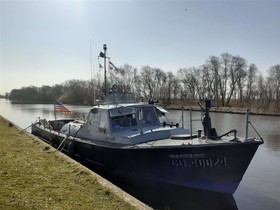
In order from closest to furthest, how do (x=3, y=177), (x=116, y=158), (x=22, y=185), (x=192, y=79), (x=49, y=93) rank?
(x=22, y=185), (x=3, y=177), (x=116, y=158), (x=192, y=79), (x=49, y=93)

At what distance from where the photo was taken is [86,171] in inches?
371

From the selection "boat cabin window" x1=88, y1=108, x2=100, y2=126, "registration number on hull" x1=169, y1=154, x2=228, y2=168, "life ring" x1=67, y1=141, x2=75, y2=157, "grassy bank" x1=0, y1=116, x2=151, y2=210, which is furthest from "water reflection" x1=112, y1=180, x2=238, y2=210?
"life ring" x1=67, y1=141, x2=75, y2=157

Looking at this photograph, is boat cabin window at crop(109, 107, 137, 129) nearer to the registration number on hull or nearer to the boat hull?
the boat hull

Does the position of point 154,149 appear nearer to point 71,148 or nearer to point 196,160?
point 196,160

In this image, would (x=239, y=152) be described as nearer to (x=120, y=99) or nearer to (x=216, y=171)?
(x=216, y=171)

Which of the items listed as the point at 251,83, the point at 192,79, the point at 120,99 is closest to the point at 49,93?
the point at 192,79

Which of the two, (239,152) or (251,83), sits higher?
(251,83)

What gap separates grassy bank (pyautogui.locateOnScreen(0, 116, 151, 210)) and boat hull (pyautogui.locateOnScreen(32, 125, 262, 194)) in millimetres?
1912

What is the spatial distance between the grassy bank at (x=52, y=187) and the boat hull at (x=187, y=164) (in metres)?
1.91

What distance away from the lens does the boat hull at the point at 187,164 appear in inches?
386

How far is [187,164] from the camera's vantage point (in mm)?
10133

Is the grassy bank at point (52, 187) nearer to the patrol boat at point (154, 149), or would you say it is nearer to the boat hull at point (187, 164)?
the patrol boat at point (154, 149)

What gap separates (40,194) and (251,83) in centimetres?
7280

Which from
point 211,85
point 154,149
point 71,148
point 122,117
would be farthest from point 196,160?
point 211,85
